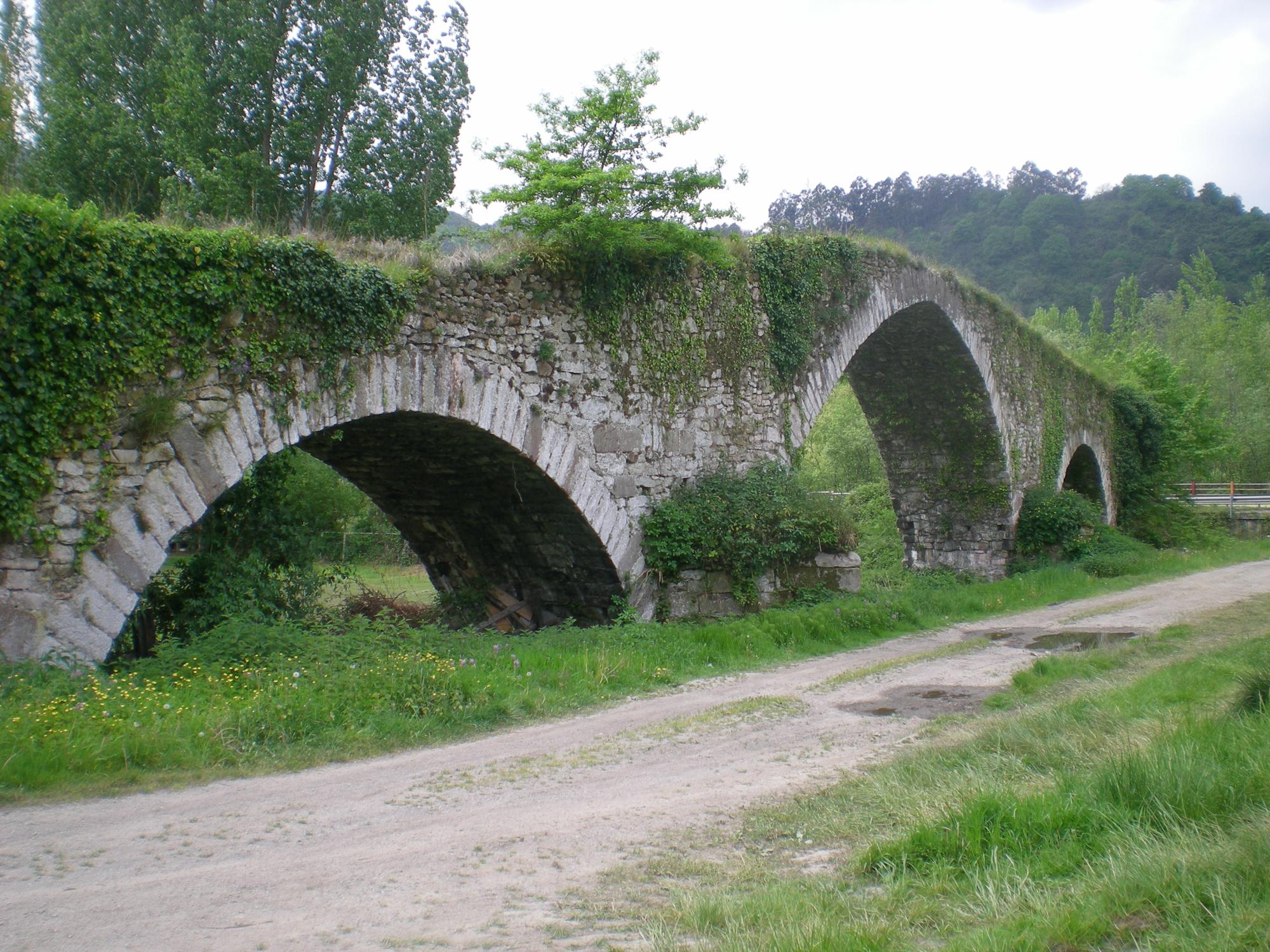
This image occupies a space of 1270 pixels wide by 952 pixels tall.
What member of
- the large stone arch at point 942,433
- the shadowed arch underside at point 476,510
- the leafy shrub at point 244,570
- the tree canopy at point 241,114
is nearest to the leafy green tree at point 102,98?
the tree canopy at point 241,114

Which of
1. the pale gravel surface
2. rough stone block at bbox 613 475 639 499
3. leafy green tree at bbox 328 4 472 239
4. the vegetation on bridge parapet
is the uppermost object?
leafy green tree at bbox 328 4 472 239

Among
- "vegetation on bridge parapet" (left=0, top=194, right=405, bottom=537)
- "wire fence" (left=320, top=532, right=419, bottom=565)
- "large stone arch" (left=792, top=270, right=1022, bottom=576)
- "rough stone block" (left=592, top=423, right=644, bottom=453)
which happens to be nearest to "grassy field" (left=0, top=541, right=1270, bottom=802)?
"vegetation on bridge parapet" (left=0, top=194, right=405, bottom=537)

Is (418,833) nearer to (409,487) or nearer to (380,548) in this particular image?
(409,487)

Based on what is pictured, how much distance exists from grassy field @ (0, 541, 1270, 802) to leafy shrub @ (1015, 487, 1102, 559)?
10.6 meters

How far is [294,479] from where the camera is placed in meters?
10.1

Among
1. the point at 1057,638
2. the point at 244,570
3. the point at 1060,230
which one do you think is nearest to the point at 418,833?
the point at 244,570

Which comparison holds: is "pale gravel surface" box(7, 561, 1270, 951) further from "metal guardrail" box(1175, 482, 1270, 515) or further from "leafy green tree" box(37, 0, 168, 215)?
"metal guardrail" box(1175, 482, 1270, 515)

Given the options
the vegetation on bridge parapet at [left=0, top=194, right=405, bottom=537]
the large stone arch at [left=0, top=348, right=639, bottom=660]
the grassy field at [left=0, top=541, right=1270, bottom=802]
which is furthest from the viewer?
the large stone arch at [left=0, top=348, right=639, bottom=660]

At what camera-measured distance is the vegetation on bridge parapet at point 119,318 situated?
18.1 feet

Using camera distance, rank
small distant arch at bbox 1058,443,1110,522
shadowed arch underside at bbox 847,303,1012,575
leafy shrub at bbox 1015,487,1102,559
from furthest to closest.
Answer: small distant arch at bbox 1058,443,1110,522
leafy shrub at bbox 1015,487,1102,559
shadowed arch underside at bbox 847,303,1012,575

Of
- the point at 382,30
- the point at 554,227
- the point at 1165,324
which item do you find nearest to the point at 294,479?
the point at 554,227

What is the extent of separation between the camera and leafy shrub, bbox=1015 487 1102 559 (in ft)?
60.2

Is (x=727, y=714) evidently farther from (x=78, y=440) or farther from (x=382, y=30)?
(x=382, y=30)

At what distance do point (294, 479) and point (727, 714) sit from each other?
5793 mm
